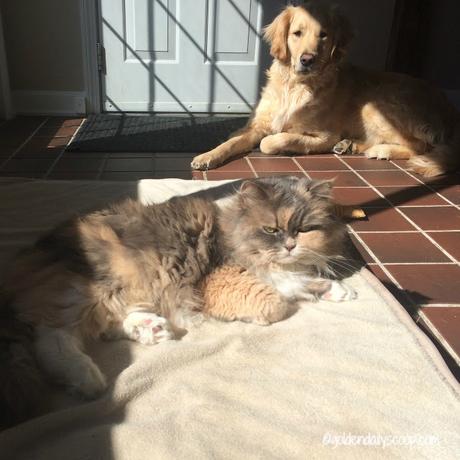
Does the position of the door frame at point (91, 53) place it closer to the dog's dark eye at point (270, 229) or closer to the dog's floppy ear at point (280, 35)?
the dog's floppy ear at point (280, 35)

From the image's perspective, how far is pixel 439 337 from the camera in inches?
72.5

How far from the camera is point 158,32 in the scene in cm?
496

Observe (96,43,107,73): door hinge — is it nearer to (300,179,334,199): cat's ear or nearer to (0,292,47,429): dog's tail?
(300,179,334,199): cat's ear

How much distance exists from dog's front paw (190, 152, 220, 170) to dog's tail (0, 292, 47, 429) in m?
2.40

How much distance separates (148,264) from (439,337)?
1.14m

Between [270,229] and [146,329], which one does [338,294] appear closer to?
[270,229]

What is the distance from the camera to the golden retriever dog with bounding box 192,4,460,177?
3951 mm

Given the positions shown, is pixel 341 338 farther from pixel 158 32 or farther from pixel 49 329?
pixel 158 32

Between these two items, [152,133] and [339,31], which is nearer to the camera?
[339,31]

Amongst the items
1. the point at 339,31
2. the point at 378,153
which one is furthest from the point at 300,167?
the point at 339,31

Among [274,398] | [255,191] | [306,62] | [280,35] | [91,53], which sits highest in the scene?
[280,35]

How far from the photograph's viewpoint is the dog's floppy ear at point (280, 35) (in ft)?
13.2

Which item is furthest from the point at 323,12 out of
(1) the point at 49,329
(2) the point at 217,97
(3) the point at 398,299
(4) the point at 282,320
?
(1) the point at 49,329

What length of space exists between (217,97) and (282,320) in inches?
154
